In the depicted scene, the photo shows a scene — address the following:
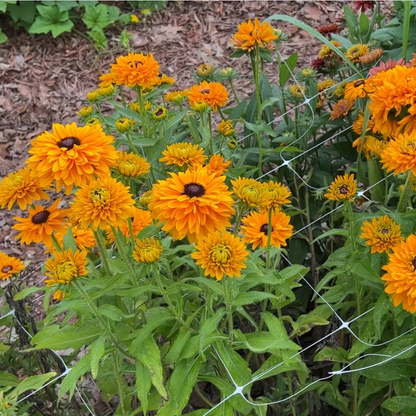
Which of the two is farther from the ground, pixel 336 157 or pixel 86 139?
pixel 86 139

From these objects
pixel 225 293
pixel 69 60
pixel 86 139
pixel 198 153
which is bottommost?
pixel 69 60

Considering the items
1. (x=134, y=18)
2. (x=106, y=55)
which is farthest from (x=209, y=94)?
(x=134, y=18)

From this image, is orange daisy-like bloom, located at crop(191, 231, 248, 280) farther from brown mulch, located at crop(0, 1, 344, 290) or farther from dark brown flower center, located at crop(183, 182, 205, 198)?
brown mulch, located at crop(0, 1, 344, 290)

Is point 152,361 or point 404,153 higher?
point 404,153

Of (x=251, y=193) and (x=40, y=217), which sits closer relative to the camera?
(x=251, y=193)

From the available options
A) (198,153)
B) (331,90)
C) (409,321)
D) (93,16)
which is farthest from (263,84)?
(93,16)

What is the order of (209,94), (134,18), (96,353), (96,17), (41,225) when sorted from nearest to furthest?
(96,353)
(41,225)
(209,94)
(96,17)
(134,18)

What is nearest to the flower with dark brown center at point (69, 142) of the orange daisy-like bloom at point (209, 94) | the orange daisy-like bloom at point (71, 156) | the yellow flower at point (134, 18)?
the orange daisy-like bloom at point (71, 156)

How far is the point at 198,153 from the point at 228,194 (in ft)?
0.93

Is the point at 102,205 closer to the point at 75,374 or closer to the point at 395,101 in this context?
the point at 75,374

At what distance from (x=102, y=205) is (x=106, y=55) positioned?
282cm

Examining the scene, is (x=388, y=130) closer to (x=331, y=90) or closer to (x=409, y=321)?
(x=409, y=321)

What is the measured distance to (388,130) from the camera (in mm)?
1123

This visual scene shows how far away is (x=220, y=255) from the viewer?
89cm
